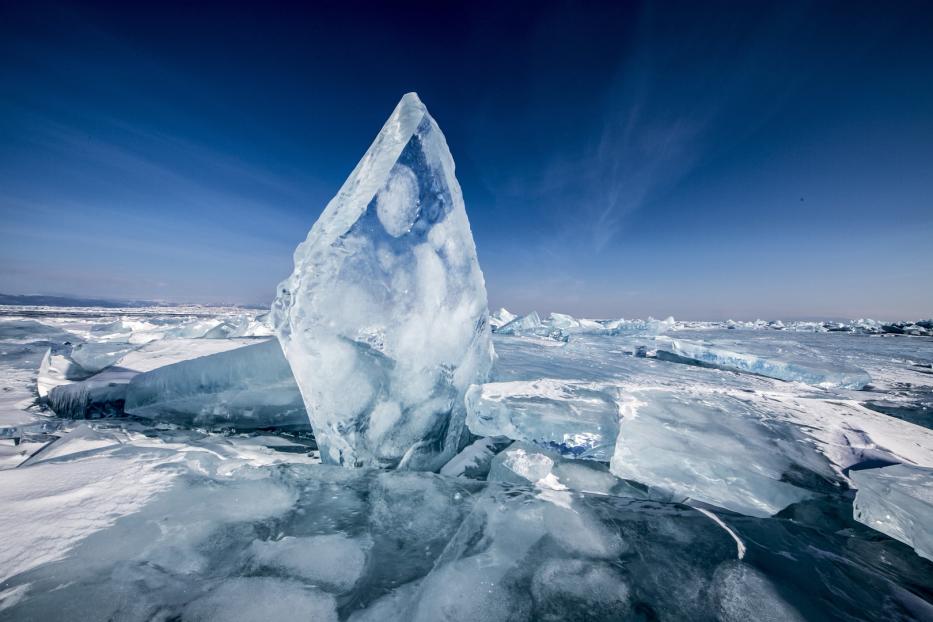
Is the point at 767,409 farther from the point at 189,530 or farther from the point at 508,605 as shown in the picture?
the point at 189,530

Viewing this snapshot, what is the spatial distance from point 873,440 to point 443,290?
2.30 metres

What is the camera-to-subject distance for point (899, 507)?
1006 mm

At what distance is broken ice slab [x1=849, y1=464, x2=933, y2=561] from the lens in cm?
97

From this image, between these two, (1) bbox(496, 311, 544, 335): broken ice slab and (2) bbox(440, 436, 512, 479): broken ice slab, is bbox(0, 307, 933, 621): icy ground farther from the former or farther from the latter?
(1) bbox(496, 311, 544, 335): broken ice slab

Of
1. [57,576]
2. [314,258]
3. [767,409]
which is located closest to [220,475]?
[57,576]

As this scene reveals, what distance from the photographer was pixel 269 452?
1619 millimetres

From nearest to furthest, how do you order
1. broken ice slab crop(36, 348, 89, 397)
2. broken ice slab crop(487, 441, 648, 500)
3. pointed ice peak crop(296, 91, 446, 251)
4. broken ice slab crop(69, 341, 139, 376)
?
broken ice slab crop(487, 441, 648, 500), pointed ice peak crop(296, 91, 446, 251), broken ice slab crop(36, 348, 89, 397), broken ice slab crop(69, 341, 139, 376)

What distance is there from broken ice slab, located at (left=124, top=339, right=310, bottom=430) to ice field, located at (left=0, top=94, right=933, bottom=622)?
0.04 feet

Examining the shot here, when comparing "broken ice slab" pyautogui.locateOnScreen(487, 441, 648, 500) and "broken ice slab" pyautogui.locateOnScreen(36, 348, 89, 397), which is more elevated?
"broken ice slab" pyautogui.locateOnScreen(36, 348, 89, 397)

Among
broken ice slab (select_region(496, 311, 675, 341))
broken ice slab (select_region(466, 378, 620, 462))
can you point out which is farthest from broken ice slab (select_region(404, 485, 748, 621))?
broken ice slab (select_region(496, 311, 675, 341))

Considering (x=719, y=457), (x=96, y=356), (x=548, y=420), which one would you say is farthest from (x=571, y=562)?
(x=96, y=356)

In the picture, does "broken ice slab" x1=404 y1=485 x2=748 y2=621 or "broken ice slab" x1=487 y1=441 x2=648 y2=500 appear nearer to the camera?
"broken ice slab" x1=404 y1=485 x2=748 y2=621

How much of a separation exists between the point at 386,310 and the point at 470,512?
877 mm

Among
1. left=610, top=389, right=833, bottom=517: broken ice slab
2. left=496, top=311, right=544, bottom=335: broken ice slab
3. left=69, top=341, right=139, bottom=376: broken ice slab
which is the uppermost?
left=496, top=311, right=544, bottom=335: broken ice slab
